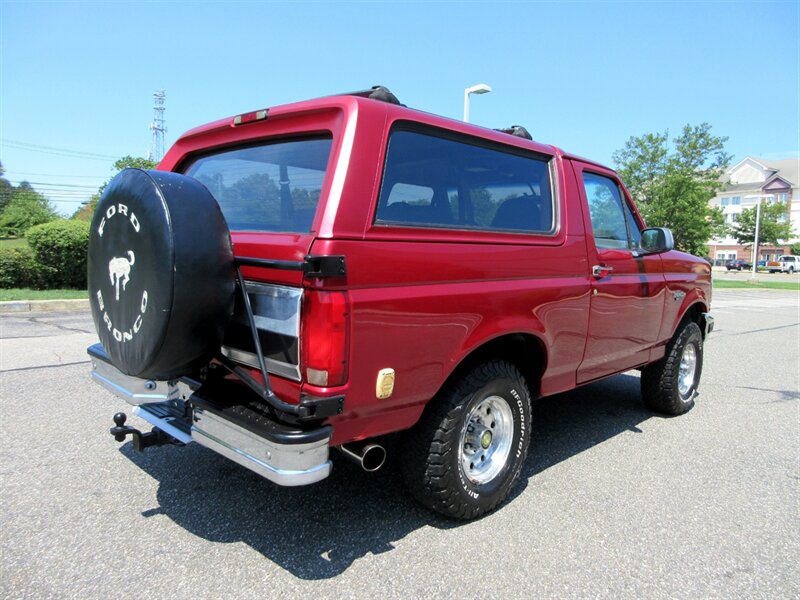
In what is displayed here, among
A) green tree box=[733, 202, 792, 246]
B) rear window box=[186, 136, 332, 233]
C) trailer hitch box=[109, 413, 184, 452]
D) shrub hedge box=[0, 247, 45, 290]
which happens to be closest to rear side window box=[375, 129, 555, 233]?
rear window box=[186, 136, 332, 233]

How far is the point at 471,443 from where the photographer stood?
3.07 metres

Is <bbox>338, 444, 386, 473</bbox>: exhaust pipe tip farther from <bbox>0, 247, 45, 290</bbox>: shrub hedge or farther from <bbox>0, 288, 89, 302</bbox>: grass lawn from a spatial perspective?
<bbox>0, 247, 45, 290</bbox>: shrub hedge

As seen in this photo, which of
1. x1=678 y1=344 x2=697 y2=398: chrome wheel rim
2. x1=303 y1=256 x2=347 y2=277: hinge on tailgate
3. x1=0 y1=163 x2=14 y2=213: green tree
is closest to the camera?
x1=303 y1=256 x2=347 y2=277: hinge on tailgate

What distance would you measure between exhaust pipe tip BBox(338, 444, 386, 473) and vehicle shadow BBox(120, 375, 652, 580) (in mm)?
283

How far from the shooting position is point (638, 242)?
14.4 feet

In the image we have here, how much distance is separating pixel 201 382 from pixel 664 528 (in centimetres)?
252

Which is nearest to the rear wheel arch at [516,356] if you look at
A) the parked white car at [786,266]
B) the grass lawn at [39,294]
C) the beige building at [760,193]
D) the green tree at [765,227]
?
the grass lawn at [39,294]

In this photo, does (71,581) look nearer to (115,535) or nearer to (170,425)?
(115,535)

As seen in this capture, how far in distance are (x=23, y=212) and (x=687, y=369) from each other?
76271 millimetres

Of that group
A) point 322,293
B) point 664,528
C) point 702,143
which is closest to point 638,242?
point 664,528

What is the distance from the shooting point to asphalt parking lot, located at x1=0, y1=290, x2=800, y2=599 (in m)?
2.48

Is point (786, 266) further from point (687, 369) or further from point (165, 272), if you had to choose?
point (165, 272)

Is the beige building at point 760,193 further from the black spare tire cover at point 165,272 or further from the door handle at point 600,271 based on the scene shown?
the black spare tire cover at point 165,272

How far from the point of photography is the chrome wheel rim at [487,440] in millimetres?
3047
